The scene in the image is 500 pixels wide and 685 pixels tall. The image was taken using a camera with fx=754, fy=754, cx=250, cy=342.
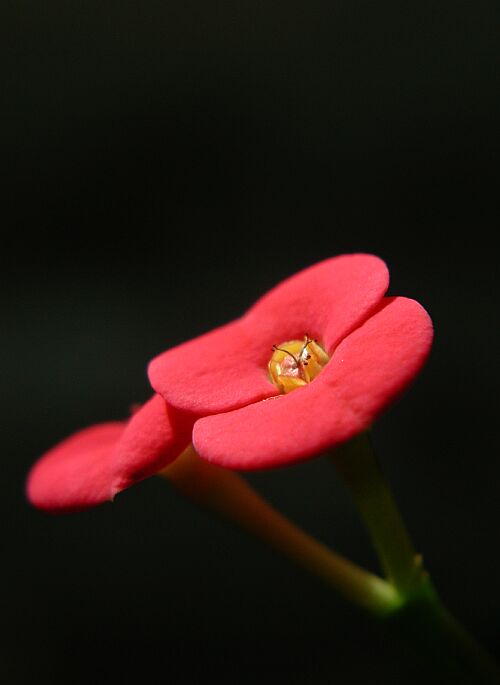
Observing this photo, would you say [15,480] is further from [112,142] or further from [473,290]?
[473,290]

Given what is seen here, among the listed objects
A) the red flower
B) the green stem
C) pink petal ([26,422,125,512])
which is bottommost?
the green stem

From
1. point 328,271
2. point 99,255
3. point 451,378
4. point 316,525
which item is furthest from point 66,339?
point 328,271

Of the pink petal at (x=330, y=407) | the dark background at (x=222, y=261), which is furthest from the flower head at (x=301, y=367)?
the dark background at (x=222, y=261)

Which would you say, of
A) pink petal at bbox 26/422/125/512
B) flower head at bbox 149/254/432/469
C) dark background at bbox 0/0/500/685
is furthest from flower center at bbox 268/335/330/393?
dark background at bbox 0/0/500/685

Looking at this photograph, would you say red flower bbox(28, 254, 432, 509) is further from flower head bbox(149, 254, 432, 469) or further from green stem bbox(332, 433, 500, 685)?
green stem bbox(332, 433, 500, 685)

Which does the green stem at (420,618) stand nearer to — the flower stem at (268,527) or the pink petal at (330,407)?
the flower stem at (268,527)

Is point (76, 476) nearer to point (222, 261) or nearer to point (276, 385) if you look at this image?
point (276, 385)
